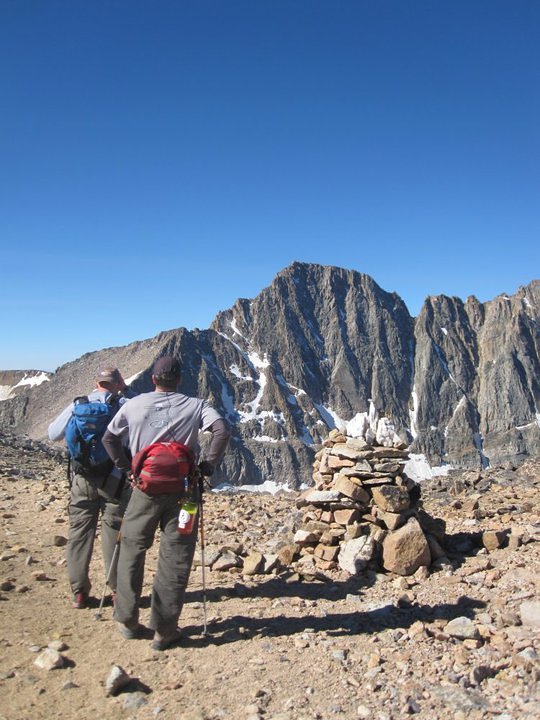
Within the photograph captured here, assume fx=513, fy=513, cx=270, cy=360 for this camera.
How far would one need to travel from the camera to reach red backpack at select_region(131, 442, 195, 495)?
5.54m

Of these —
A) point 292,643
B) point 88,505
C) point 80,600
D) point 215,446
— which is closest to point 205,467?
point 215,446

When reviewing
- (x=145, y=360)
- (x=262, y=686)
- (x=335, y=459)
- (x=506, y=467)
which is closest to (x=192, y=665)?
(x=262, y=686)

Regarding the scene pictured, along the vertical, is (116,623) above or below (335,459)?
below

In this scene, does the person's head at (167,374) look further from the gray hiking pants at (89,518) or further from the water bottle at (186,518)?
the gray hiking pants at (89,518)

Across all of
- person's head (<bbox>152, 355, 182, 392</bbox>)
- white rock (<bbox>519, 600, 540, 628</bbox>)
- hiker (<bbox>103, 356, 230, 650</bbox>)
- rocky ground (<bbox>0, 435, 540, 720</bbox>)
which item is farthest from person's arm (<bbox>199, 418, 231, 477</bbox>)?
white rock (<bbox>519, 600, 540, 628</bbox>)

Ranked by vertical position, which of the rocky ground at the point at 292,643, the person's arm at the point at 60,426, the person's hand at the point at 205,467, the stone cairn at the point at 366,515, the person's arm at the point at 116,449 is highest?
the person's arm at the point at 60,426

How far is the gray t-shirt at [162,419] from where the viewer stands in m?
5.79

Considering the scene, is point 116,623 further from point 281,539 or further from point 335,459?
point 335,459

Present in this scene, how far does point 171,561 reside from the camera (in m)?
5.57

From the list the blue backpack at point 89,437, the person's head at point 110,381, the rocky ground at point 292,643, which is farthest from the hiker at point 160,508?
the person's head at point 110,381

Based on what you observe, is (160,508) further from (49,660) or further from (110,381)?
(110,381)

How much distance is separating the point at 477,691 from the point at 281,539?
5.83 metres

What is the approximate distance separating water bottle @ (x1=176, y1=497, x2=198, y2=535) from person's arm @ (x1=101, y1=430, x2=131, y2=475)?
90 cm

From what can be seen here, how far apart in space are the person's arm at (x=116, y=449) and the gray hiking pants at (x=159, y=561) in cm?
39
